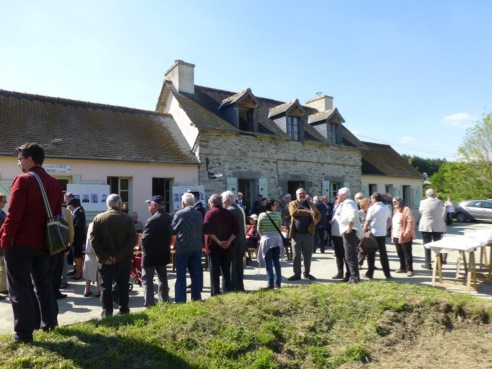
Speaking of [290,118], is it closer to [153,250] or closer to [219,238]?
[219,238]

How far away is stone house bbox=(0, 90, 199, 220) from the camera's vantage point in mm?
12000

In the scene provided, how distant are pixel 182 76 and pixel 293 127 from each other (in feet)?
18.0

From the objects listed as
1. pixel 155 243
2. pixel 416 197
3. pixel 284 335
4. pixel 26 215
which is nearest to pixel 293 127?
pixel 416 197

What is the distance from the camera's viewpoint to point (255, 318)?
4375 millimetres

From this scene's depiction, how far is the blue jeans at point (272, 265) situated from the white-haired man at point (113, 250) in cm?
253

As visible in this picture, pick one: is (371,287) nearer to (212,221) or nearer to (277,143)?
(212,221)

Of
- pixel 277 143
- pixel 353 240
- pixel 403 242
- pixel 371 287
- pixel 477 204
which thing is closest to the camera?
pixel 371 287

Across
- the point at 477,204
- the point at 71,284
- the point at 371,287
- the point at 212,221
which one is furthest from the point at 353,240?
the point at 477,204

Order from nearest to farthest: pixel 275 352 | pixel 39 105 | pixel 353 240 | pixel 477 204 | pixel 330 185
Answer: pixel 275 352, pixel 353 240, pixel 39 105, pixel 330 185, pixel 477 204

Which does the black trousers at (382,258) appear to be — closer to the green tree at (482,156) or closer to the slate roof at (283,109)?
the slate roof at (283,109)

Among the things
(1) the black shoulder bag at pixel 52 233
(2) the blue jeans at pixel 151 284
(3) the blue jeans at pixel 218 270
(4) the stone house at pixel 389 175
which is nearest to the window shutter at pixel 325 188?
(4) the stone house at pixel 389 175

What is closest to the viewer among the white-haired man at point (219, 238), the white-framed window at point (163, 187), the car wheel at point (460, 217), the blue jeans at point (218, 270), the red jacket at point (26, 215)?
the red jacket at point (26, 215)

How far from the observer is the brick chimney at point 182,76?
16.4m

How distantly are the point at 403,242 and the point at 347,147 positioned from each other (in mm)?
11727
